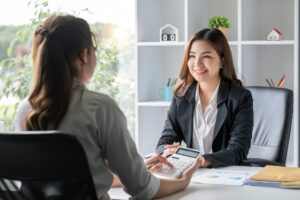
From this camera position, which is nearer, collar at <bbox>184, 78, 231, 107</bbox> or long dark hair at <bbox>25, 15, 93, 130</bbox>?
long dark hair at <bbox>25, 15, 93, 130</bbox>

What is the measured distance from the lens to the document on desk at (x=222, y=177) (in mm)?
2145

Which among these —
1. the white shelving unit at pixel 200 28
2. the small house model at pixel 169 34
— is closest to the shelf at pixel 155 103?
the white shelving unit at pixel 200 28

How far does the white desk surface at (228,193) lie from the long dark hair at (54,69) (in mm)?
486

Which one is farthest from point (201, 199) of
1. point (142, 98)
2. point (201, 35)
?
point (142, 98)

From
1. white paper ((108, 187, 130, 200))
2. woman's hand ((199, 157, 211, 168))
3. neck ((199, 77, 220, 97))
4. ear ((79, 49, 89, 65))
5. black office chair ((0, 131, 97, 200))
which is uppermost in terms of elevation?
ear ((79, 49, 89, 65))

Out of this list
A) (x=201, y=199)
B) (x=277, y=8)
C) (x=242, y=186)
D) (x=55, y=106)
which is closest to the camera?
(x=55, y=106)

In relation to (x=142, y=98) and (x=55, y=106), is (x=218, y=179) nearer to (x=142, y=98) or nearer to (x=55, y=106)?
(x=55, y=106)

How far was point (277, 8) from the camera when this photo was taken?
12.5 feet

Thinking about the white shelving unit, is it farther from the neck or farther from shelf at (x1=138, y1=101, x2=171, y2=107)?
the neck

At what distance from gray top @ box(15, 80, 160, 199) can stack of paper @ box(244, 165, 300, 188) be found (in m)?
0.60

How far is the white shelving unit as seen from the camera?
3.71m

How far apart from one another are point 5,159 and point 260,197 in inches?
34.7

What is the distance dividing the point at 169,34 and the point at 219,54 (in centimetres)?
108

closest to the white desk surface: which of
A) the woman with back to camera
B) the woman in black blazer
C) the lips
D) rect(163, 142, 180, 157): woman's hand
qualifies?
the woman with back to camera
